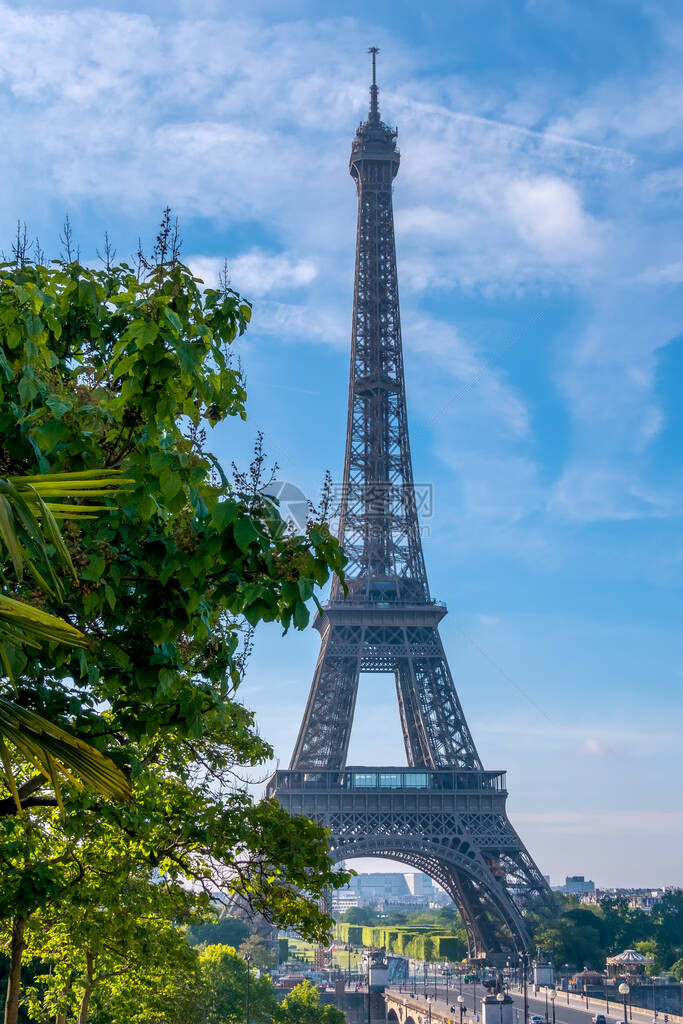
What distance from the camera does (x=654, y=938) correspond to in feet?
324

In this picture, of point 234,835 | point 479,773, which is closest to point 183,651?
point 234,835

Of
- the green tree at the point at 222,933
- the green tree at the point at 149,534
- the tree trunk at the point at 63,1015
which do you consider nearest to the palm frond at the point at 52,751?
the green tree at the point at 149,534

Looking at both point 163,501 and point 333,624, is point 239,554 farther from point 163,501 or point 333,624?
point 333,624

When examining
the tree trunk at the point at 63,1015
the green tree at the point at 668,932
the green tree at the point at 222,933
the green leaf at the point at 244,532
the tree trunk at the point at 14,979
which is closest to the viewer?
the green leaf at the point at 244,532

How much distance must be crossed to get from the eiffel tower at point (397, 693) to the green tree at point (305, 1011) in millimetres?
9069

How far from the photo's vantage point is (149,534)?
9492 millimetres

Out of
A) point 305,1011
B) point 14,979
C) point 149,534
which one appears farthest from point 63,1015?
point 305,1011

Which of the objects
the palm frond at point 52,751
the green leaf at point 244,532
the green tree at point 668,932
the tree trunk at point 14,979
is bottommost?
the green tree at point 668,932

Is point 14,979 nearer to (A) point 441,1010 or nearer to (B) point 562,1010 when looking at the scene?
(A) point 441,1010

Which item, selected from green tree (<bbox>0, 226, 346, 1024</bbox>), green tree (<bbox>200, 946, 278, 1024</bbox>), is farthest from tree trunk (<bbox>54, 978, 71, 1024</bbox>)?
green tree (<bbox>200, 946, 278, 1024</bbox>)

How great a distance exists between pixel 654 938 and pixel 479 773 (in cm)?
4102

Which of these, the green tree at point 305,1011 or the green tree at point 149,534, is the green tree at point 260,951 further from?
the green tree at point 149,534

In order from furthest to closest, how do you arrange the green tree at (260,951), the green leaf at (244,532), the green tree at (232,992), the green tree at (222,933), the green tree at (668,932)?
the green tree at (222,933)
the green tree at (260,951)
the green tree at (668,932)
the green tree at (232,992)
the green leaf at (244,532)

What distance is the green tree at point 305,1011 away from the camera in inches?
2370
